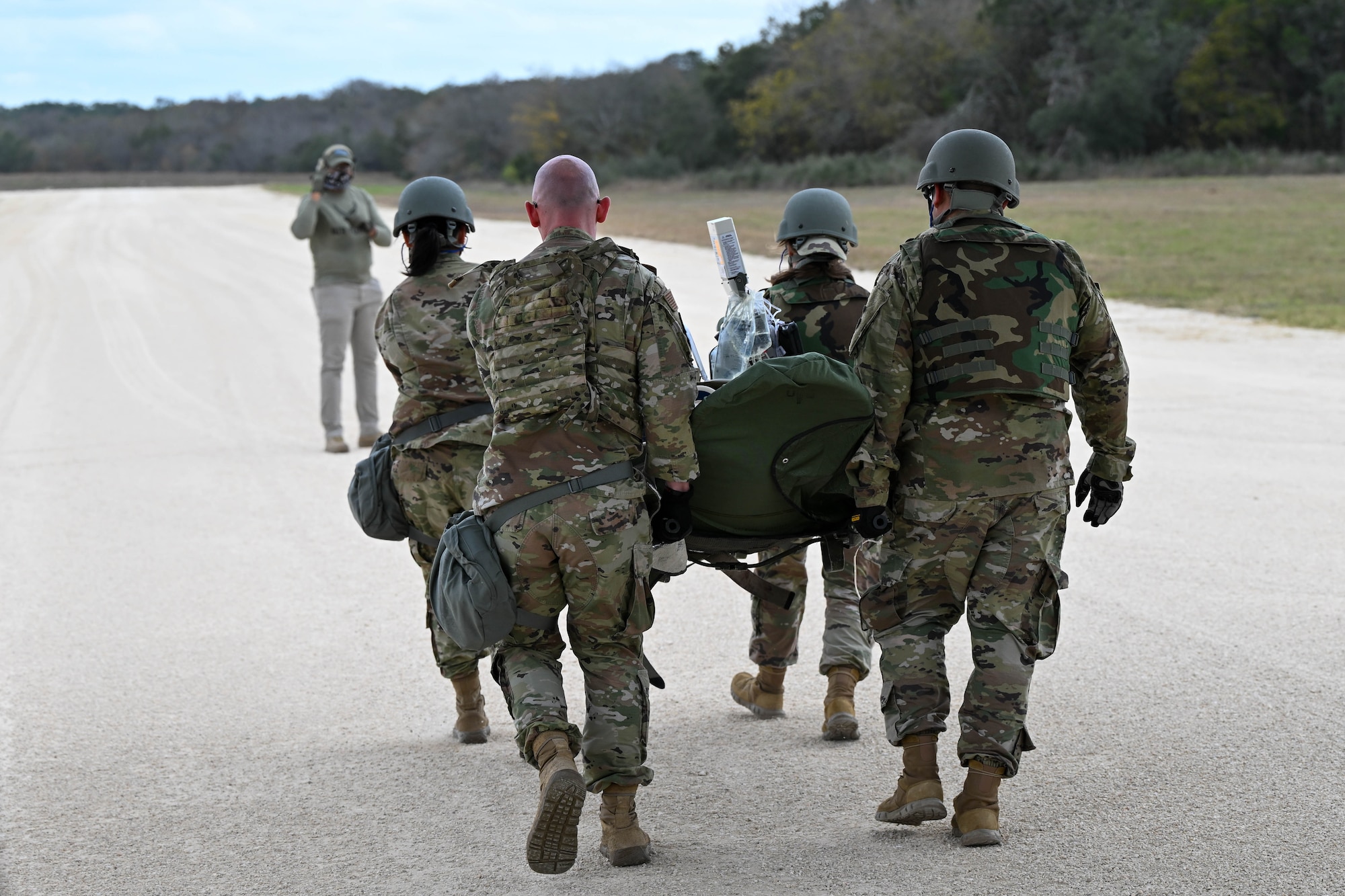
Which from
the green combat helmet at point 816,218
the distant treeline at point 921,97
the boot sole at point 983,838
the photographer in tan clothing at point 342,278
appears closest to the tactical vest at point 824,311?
the green combat helmet at point 816,218

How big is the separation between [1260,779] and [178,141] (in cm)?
13631

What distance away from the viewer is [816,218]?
5090mm

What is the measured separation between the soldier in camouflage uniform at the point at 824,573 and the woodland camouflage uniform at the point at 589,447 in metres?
1.03

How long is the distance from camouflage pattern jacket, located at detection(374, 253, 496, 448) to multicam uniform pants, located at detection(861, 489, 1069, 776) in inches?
69.6

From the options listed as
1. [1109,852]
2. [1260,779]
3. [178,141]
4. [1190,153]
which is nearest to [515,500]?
[1109,852]

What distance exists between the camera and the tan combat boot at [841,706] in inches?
203

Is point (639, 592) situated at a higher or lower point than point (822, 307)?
lower

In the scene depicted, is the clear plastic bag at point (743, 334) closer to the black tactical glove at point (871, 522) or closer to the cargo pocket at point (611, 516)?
the black tactical glove at point (871, 522)

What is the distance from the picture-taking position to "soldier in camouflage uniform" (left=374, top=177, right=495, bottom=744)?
16.6ft

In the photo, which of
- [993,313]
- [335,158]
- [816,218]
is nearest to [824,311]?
[816,218]

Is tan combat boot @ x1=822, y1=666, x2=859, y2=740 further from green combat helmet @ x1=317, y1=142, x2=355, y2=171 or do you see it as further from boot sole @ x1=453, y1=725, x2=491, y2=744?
green combat helmet @ x1=317, y1=142, x2=355, y2=171

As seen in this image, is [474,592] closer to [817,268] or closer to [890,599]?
[890,599]

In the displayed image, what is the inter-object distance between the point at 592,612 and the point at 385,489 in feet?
4.94

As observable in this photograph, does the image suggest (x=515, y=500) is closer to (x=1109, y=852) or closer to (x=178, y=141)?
(x=1109, y=852)
